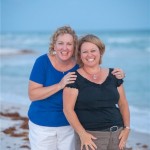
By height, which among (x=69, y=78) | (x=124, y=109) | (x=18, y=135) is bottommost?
(x=18, y=135)

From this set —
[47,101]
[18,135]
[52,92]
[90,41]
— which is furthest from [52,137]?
[18,135]

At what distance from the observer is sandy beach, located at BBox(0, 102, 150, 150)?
211 inches

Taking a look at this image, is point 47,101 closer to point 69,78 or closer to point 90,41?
point 69,78

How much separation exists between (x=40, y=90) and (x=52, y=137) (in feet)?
1.63

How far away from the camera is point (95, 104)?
3238mm

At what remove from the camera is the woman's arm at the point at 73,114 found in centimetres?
321

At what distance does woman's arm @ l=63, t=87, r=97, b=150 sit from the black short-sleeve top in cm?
5

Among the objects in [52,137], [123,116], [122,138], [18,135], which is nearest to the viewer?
[122,138]

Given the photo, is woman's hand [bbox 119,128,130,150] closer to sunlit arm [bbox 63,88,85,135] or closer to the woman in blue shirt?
sunlit arm [bbox 63,88,85,135]

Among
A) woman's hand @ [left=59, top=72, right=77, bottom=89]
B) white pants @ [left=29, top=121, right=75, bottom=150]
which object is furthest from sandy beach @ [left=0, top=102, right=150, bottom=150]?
woman's hand @ [left=59, top=72, right=77, bottom=89]

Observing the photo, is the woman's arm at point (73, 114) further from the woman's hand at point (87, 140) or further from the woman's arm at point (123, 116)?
the woman's arm at point (123, 116)

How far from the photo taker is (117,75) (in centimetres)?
342

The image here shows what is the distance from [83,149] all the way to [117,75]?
68 cm

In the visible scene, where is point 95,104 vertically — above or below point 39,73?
below
